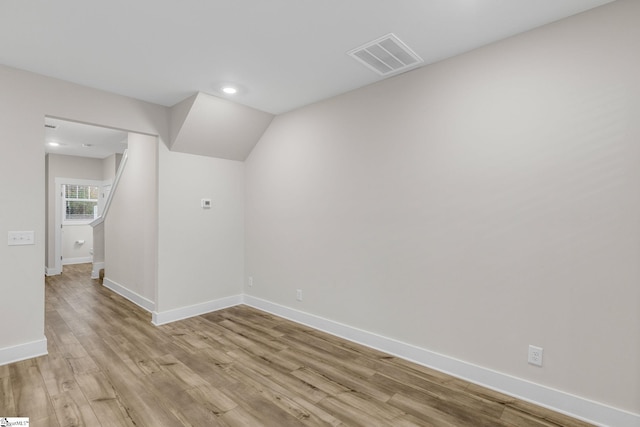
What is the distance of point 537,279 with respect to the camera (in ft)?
6.96

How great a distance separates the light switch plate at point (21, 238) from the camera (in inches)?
105

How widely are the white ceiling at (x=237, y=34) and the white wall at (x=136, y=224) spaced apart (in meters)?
1.29

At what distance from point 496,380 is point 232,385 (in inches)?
79.0

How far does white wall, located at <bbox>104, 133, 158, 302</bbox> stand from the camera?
3.84 meters

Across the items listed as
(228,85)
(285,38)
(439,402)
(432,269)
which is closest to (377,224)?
(432,269)

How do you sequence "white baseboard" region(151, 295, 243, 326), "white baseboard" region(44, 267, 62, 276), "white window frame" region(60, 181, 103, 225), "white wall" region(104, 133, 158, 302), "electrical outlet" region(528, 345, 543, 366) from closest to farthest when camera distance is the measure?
1. "electrical outlet" region(528, 345, 543, 366)
2. "white baseboard" region(151, 295, 243, 326)
3. "white wall" region(104, 133, 158, 302)
4. "white baseboard" region(44, 267, 62, 276)
5. "white window frame" region(60, 181, 103, 225)

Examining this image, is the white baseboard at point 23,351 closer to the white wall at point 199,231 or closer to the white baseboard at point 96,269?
the white wall at point 199,231

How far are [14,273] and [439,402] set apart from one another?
12.1ft

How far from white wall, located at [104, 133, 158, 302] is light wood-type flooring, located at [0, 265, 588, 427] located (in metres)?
0.87

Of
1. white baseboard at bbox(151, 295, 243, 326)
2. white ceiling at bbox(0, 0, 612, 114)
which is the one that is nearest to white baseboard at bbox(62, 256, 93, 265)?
white baseboard at bbox(151, 295, 243, 326)

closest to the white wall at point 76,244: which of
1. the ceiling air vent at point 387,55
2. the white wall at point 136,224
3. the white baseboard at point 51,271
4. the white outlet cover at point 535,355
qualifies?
the white baseboard at point 51,271

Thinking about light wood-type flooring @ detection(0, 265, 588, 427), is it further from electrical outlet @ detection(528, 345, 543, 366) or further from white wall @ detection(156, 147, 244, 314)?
white wall @ detection(156, 147, 244, 314)

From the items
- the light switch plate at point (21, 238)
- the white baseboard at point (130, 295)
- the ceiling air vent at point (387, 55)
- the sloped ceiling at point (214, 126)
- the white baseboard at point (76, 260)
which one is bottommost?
the white baseboard at point (76, 260)

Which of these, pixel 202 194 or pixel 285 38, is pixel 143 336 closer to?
pixel 202 194
